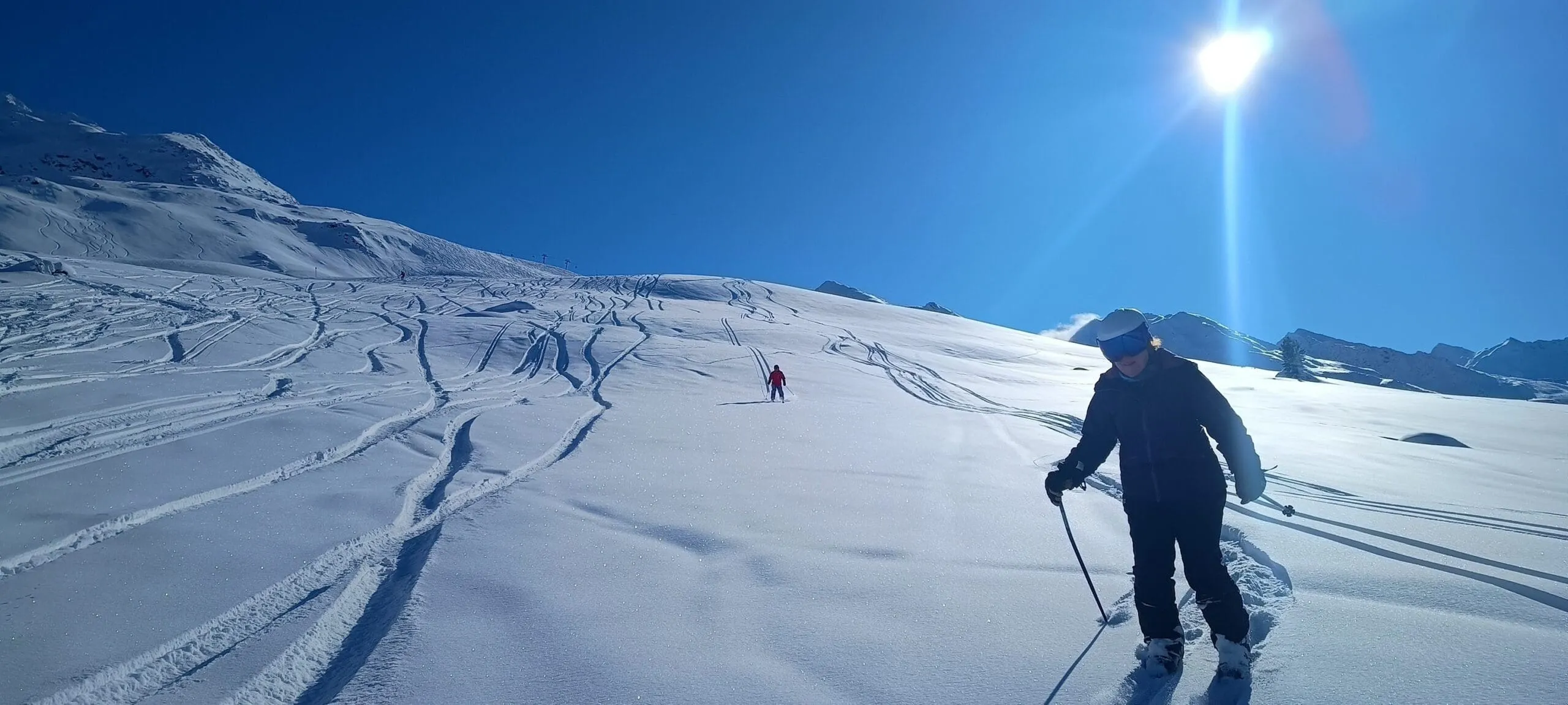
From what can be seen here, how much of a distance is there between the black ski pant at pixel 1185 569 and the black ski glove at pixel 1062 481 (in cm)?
38

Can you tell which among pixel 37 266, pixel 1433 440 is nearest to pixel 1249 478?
pixel 1433 440

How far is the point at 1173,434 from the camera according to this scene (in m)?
2.99

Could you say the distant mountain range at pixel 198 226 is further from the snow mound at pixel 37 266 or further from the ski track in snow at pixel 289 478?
the ski track in snow at pixel 289 478

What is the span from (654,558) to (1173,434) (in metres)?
3.14

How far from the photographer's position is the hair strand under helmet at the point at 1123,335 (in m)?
3.09

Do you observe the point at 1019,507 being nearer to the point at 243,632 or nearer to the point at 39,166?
the point at 243,632

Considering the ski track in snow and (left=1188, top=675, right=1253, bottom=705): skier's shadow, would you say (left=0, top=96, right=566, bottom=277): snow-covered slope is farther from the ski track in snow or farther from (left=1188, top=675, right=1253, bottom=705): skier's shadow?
(left=1188, top=675, right=1253, bottom=705): skier's shadow

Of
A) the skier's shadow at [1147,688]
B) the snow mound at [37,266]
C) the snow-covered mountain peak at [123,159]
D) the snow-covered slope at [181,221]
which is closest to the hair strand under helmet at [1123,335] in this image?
the skier's shadow at [1147,688]

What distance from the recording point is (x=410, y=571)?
4004 mm

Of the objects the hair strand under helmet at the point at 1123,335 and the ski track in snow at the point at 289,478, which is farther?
the hair strand under helmet at the point at 1123,335

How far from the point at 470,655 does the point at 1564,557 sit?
6.61 m

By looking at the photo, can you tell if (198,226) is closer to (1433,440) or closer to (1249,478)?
(1249,478)

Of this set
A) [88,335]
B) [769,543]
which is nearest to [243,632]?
[769,543]

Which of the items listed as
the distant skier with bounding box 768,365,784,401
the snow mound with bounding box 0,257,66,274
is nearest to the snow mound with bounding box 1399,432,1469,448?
the distant skier with bounding box 768,365,784,401
